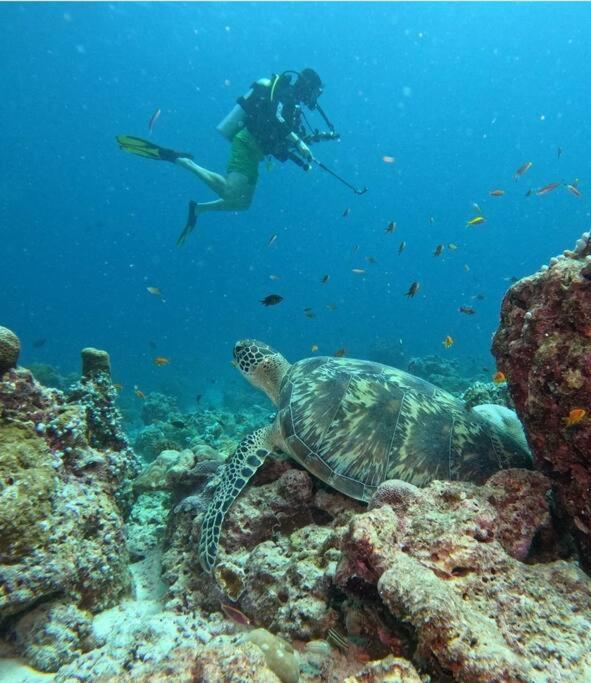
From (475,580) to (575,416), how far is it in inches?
41.7

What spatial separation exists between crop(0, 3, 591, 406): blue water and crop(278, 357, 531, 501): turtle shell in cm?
6179

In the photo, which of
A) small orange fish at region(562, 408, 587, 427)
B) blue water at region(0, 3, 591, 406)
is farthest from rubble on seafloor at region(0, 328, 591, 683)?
blue water at region(0, 3, 591, 406)

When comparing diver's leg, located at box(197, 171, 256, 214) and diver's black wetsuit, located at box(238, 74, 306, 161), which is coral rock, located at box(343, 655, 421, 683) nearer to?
diver's black wetsuit, located at box(238, 74, 306, 161)

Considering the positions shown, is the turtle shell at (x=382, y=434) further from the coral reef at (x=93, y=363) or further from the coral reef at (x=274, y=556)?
the coral reef at (x=93, y=363)

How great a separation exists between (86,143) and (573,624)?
5265 inches

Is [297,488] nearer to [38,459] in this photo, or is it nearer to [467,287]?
[38,459]

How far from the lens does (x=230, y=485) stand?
3.72m

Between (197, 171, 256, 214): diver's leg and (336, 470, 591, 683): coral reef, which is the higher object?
(197, 171, 256, 214): diver's leg

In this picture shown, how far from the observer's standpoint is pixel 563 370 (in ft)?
7.07

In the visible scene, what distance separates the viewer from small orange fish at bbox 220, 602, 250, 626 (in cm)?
271

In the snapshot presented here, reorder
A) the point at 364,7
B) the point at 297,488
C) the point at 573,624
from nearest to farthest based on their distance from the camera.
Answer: the point at 573,624, the point at 297,488, the point at 364,7

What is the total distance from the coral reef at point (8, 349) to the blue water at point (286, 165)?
62.6m

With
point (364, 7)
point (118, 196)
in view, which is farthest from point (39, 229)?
point (364, 7)

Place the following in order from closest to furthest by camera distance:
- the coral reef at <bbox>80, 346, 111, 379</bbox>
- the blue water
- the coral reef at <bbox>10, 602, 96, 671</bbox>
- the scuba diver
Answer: the coral reef at <bbox>10, 602, 96, 671</bbox> → the coral reef at <bbox>80, 346, 111, 379</bbox> → the scuba diver → the blue water
